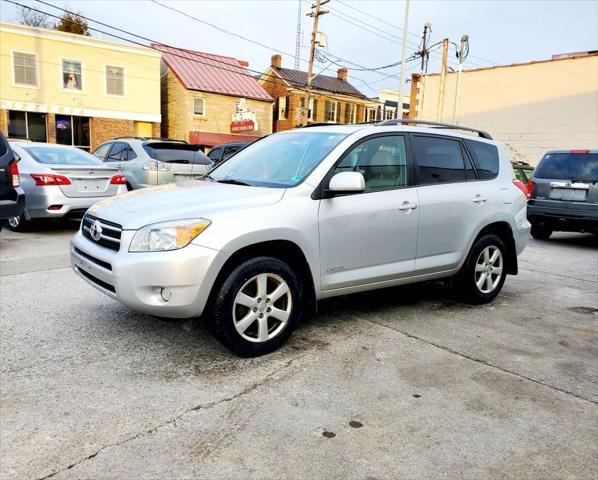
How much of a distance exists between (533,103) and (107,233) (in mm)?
24270

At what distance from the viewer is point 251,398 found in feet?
10.3

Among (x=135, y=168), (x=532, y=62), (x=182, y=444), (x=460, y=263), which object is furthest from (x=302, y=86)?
(x=182, y=444)

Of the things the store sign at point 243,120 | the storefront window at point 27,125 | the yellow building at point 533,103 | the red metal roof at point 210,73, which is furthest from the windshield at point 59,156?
the store sign at point 243,120

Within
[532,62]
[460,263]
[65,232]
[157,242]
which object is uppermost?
[532,62]

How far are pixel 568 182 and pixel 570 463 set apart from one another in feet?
26.0

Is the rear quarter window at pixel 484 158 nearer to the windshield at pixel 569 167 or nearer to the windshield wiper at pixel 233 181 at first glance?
the windshield wiper at pixel 233 181

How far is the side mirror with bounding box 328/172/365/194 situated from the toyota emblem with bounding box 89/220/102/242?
1767 mm

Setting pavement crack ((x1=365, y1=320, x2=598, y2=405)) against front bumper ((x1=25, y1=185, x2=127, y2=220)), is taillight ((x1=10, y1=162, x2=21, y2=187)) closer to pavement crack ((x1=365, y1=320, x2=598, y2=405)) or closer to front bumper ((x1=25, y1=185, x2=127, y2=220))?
front bumper ((x1=25, y1=185, x2=127, y2=220))

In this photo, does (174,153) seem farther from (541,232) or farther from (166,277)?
(541,232)

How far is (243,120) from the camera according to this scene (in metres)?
33.3

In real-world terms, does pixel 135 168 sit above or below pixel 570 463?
above

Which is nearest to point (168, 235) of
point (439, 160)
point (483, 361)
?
point (483, 361)

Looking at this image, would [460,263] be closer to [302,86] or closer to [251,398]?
[251,398]

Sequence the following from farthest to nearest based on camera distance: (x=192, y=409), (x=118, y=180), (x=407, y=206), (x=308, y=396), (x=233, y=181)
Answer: (x=118, y=180), (x=407, y=206), (x=233, y=181), (x=308, y=396), (x=192, y=409)
